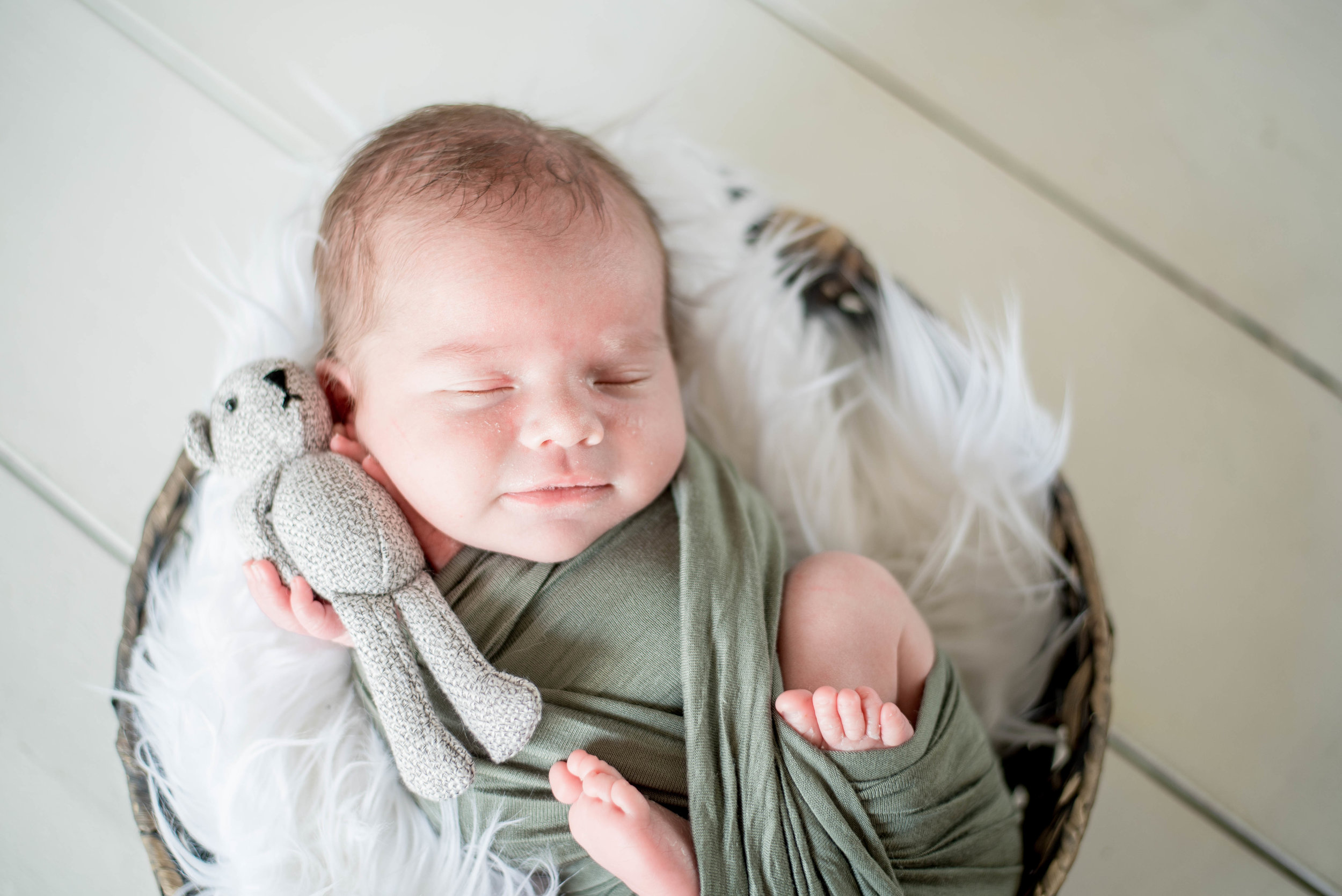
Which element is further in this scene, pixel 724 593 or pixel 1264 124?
pixel 1264 124

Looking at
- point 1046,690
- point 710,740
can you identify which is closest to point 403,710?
point 710,740

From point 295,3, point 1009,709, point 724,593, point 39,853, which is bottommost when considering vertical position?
point 39,853

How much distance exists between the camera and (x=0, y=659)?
4.22 ft

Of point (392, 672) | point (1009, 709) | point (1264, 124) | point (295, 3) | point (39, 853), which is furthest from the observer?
point (1264, 124)

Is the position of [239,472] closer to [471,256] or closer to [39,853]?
[471,256]

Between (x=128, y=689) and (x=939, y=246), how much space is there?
4.88ft

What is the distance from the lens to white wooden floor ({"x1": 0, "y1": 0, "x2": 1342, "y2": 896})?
4.55ft

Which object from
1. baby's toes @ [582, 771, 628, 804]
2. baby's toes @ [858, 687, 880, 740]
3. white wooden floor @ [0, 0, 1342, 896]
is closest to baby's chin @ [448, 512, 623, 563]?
baby's toes @ [582, 771, 628, 804]

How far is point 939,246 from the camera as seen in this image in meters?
1.67

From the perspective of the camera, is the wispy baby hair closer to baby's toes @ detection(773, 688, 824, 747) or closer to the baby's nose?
the baby's nose

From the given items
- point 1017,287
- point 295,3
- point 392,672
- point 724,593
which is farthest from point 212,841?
point 1017,287

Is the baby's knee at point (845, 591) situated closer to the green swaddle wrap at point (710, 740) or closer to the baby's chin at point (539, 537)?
the green swaddle wrap at point (710, 740)

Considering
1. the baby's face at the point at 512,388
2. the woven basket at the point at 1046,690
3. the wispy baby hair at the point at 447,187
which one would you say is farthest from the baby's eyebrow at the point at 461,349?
the woven basket at the point at 1046,690

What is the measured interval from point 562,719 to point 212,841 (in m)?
0.44
